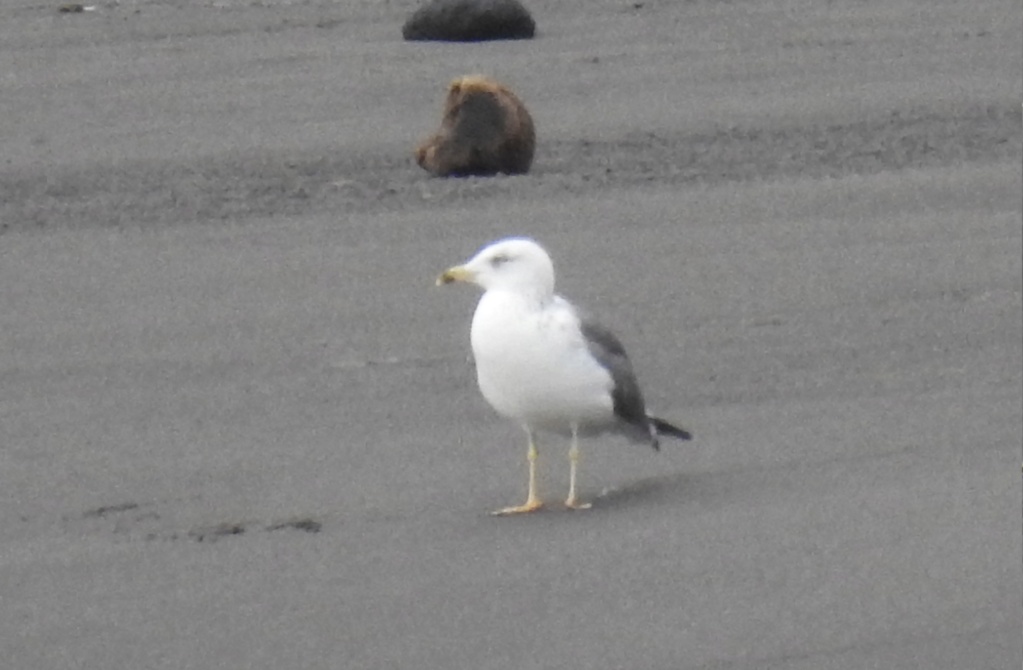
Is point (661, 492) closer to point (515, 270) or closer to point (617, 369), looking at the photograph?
point (617, 369)

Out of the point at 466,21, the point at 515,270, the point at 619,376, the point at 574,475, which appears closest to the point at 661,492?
the point at 574,475

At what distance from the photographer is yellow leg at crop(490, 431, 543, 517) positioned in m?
5.81

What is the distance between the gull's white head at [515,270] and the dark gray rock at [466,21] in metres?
7.81

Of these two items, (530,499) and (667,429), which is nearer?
(530,499)

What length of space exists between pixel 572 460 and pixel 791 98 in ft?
20.9

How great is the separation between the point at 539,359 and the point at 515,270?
0.81 ft

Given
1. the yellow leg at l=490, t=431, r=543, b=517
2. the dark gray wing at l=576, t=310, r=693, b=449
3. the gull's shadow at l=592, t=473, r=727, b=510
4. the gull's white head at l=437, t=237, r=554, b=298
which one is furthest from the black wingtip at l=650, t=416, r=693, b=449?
the gull's white head at l=437, t=237, r=554, b=298

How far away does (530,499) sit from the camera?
5945mm

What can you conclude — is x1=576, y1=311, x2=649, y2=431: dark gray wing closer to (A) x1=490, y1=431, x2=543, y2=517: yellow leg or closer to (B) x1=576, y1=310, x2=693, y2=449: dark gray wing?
(B) x1=576, y1=310, x2=693, y2=449: dark gray wing

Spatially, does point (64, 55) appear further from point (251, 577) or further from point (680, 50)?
point (251, 577)

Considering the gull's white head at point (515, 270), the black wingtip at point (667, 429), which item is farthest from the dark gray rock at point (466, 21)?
the gull's white head at point (515, 270)

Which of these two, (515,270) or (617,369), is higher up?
(515,270)

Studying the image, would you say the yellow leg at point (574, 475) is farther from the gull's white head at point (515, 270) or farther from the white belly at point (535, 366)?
the gull's white head at point (515, 270)

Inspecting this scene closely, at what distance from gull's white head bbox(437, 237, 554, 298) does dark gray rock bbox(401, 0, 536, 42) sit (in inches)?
307
